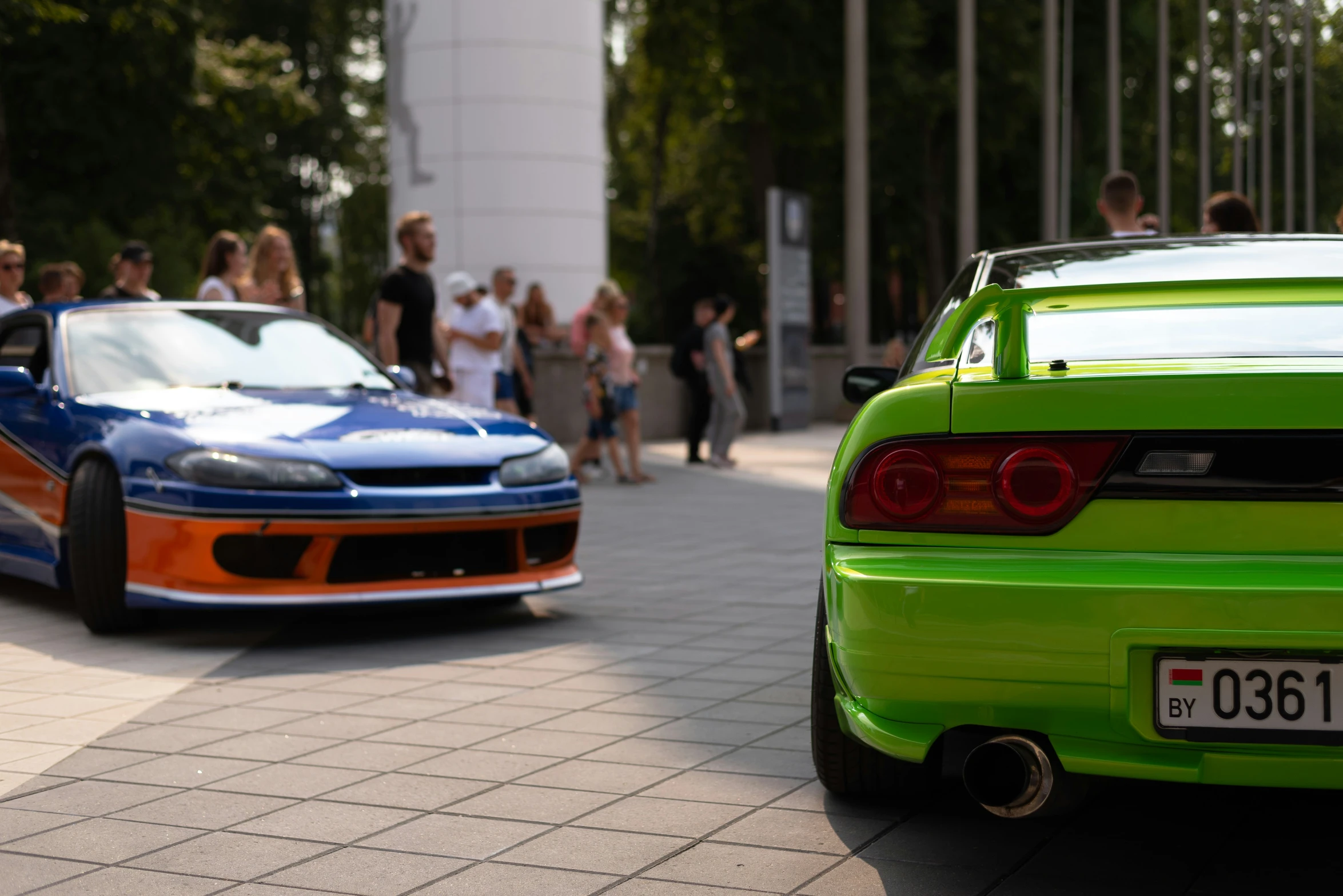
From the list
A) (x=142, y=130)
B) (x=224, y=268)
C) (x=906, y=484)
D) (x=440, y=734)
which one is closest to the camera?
(x=906, y=484)

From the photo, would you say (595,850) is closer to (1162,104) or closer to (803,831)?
(803,831)

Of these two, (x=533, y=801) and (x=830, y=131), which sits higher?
(x=830, y=131)

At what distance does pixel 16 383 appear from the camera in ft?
24.8

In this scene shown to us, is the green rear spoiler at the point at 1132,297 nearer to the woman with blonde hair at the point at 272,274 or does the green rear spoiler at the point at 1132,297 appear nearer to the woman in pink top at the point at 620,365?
the woman with blonde hair at the point at 272,274

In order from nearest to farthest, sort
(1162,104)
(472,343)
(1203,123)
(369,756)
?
(369,756) < (472,343) < (1162,104) < (1203,123)

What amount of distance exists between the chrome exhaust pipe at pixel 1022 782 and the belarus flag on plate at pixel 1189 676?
29 centimetres

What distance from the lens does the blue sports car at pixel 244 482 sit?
650 cm

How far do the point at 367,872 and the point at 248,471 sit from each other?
3.03 m

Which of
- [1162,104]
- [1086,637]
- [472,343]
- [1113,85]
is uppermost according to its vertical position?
[1162,104]

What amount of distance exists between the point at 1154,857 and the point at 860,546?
3.12 ft

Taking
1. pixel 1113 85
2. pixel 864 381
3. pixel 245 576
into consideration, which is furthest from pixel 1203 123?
pixel 864 381

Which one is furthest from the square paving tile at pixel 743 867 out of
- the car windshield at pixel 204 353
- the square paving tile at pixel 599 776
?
the car windshield at pixel 204 353

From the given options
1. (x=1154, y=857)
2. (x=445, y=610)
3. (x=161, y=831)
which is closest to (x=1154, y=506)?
(x=1154, y=857)

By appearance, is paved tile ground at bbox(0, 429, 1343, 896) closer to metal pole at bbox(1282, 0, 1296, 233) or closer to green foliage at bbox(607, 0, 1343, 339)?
green foliage at bbox(607, 0, 1343, 339)
